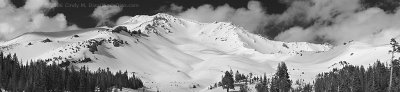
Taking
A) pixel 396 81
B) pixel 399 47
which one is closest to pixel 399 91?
pixel 396 81

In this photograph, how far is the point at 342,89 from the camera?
198 m

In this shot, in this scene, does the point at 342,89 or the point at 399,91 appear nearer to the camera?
the point at 399,91

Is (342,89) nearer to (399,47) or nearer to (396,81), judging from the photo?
(396,81)

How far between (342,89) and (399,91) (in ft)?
87.7

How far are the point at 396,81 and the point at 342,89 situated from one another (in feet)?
65.9

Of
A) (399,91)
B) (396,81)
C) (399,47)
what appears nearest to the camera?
(399,47)

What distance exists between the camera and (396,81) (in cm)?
19250

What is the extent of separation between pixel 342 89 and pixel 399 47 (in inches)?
3393

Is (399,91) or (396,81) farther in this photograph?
(396,81)

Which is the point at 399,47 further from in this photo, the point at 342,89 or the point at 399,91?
the point at 342,89

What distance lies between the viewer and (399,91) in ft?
574

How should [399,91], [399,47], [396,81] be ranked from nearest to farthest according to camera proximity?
[399,47]
[399,91]
[396,81]

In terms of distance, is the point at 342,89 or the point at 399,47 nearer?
the point at 399,47

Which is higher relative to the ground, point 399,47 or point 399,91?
point 399,47
